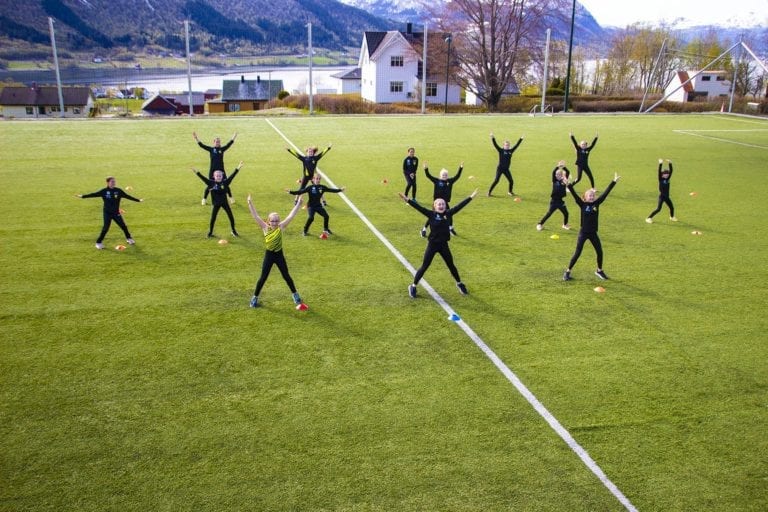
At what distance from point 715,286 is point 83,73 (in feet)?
582

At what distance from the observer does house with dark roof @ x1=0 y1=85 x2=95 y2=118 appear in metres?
85.4

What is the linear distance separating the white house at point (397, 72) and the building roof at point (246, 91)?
88.9 ft

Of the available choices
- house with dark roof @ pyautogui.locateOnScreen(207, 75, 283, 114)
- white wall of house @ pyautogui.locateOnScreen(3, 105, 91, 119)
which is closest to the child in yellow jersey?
white wall of house @ pyautogui.locateOnScreen(3, 105, 91, 119)

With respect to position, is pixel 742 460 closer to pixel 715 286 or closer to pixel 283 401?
pixel 283 401

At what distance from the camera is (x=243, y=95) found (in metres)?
107

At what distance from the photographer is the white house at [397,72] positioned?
8119cm

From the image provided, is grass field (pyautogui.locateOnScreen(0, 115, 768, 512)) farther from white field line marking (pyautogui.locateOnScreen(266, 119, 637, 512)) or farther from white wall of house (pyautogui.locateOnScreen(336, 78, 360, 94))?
white wall of house (pyautogui.locateOnScreen(336, 78, 360, 94))

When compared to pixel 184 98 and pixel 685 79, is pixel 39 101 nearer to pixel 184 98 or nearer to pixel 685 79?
pixel 184 98

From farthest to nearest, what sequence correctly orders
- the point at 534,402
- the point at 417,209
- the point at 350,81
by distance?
the point at 350,81 < the point at 417,209 < the point at 534,402

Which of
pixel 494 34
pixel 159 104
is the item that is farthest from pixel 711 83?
pixel 159 104

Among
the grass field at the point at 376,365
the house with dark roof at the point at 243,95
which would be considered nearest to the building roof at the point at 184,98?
the house with dark roof at the point at 243,95

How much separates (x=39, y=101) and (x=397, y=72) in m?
51.5

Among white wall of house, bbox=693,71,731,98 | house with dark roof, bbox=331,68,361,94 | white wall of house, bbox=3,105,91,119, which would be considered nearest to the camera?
white wall of house, bbox=3,105,91,119

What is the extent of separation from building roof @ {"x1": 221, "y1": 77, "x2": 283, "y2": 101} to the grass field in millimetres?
89611
